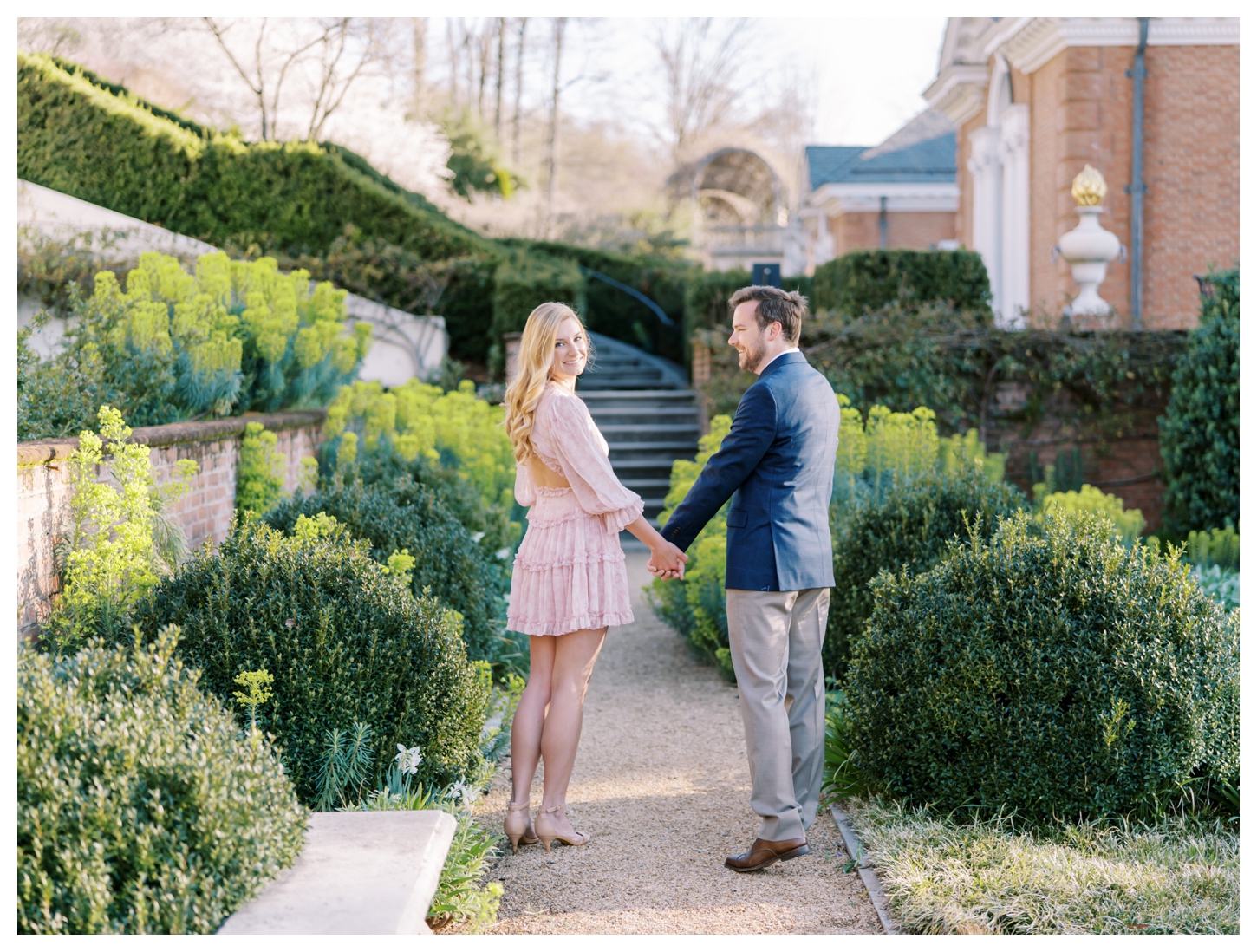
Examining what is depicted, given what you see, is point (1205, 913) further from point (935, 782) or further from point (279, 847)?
point (279, 847)

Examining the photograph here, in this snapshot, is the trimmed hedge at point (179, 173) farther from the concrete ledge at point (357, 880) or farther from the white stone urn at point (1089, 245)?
the concrete ledge at point (357, 880)

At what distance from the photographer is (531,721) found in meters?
3.76

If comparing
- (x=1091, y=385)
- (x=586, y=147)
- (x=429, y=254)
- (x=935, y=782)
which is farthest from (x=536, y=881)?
(x=586, y=147)

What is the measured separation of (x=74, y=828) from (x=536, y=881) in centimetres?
155

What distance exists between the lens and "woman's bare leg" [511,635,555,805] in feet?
12.3

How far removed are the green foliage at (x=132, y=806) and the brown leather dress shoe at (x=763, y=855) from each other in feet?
4.83

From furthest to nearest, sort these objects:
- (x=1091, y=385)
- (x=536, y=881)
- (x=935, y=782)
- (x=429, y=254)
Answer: (x=429, y=254) → (x=1091, y=385) → (x=935, y=782) → (x=536, y=881)

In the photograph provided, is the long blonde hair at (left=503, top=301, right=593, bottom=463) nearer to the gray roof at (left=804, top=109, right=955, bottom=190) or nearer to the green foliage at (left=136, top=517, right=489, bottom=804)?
the green foliage at (left=136, top=517, right=489, bottom=804)

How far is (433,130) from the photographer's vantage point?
2311 cm

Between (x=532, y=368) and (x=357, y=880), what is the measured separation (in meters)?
1.70

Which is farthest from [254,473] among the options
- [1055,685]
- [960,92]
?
[960,92]

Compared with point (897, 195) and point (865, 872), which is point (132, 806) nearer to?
point (865, 872)

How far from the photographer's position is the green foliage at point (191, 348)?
493 cm

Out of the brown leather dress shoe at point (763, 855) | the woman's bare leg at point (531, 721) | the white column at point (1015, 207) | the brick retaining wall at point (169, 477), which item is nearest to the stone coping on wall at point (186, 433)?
the brick retaining wall at point (169, 477)
